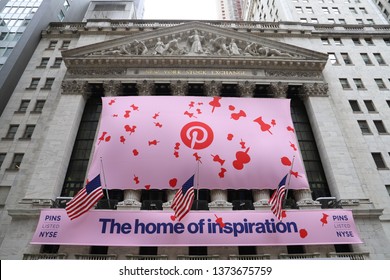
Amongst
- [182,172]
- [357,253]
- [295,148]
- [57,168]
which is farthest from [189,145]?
[357,253]

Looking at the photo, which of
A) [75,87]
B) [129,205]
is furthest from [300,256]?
[75,87]

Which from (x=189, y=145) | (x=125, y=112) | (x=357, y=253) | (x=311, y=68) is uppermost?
(x=311, y=68)

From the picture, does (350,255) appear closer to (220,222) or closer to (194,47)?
(220,222)

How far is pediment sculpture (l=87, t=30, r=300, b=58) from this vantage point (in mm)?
32156

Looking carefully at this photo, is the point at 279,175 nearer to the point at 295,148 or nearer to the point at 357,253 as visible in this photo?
the point at 295,148

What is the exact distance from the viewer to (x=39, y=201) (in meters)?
22.8

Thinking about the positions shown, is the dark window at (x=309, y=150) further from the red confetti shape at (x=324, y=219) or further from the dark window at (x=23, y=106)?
the dark window at (x=23, y=106)

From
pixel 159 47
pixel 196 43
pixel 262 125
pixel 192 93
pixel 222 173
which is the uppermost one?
pixel 196 43

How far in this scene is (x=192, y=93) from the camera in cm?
3166

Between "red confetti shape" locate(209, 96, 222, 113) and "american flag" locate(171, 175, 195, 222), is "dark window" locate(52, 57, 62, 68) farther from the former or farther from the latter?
"american flag" locate(171, 175, 195, 222)

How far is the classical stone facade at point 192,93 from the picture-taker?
22125 mm

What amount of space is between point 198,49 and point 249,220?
20.2 metres

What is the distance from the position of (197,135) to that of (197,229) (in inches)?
340

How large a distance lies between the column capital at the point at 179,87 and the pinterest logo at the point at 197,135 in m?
5.25
